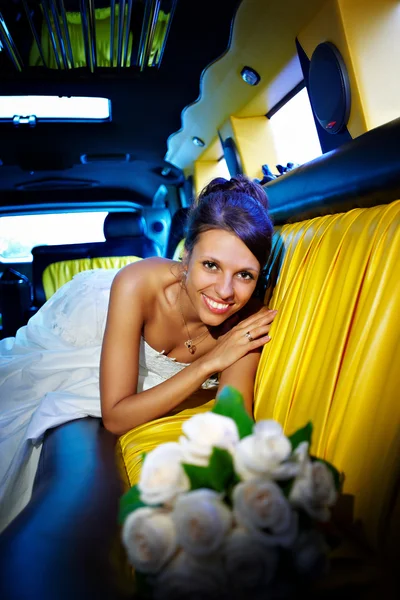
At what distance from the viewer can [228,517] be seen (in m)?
0.49

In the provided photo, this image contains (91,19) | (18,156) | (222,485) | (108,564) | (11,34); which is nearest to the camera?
(222,485)

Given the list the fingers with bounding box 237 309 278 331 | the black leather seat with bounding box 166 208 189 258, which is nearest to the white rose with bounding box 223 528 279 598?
the fingers with bounding box 237 309 278 331

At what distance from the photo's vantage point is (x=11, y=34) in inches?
93.8

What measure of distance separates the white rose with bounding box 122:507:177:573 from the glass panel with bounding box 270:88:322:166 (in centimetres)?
238

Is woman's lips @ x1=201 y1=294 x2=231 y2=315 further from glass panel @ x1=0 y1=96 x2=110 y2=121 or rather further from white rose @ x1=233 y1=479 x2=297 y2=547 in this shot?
glass panel @ x1=0 y1=96 x2=110 y2=121

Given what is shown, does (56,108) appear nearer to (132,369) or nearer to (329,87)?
(329,87)

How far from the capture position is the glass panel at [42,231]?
209 inches

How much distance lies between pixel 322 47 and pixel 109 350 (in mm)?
1499

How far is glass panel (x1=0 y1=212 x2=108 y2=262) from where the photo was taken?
17.4 ft

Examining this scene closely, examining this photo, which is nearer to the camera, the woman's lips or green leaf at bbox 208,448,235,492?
green leaf at bbox 208,448,235,492

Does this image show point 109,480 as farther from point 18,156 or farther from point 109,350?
point 18,156

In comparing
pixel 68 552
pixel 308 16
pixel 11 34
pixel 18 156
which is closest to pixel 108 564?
pixel 68 552

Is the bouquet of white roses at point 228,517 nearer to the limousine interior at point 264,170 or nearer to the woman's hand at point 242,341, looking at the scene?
the limousine interior at point 264,170

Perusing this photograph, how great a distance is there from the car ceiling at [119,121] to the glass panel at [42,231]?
0.38m
